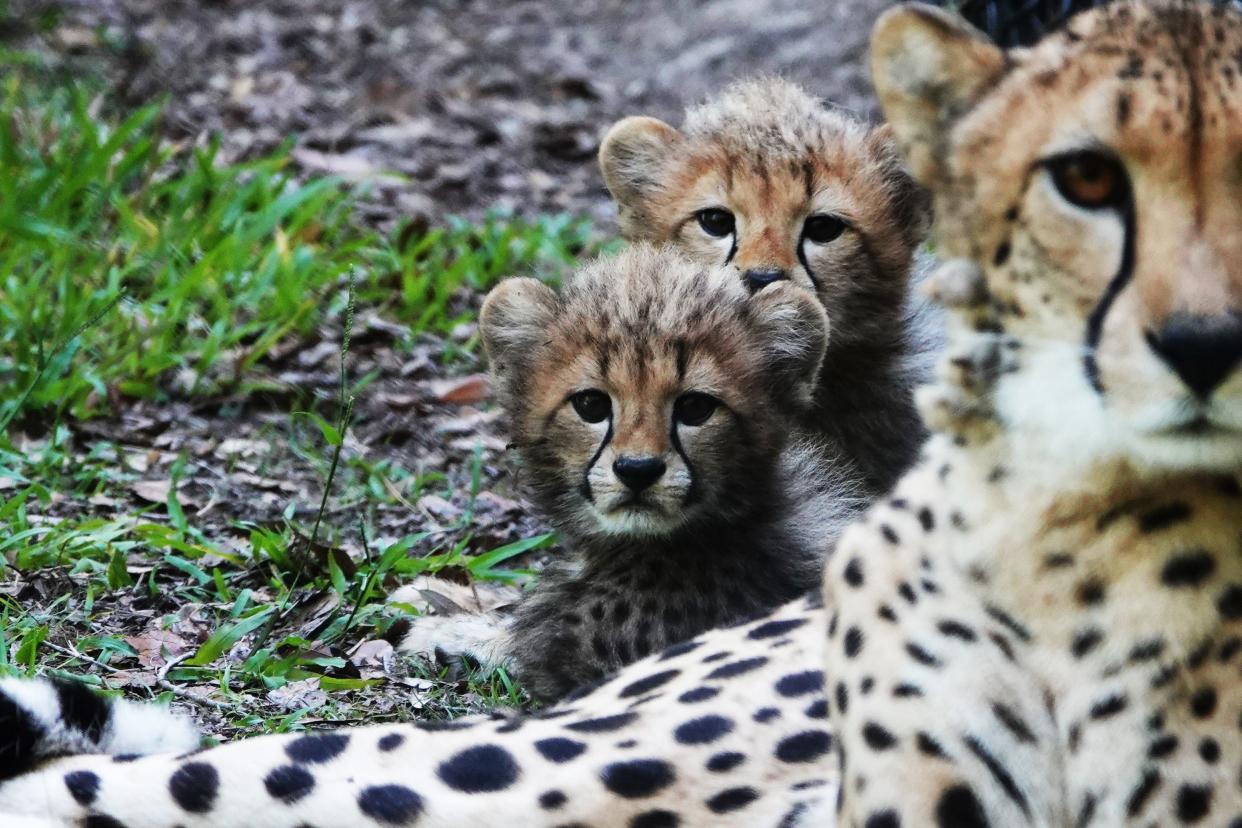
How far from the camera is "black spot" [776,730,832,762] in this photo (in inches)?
90.7

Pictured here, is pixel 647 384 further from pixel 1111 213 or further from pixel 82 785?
pixel 1111 213

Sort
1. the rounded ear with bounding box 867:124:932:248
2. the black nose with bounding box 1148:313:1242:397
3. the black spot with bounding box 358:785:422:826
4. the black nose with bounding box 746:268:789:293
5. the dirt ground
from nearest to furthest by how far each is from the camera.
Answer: the black nose with bounding box 1148:313:1242:397 → the black spot with bounding box 358:785:422:826 → the black nose with bounding box 746:268:789:293 → the rounded ear with bounding box 867:124:932:248 → the dirt ground

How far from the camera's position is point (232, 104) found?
706 centimetres

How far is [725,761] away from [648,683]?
26 cm

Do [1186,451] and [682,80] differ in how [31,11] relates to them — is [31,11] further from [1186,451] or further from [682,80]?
[1186,451]

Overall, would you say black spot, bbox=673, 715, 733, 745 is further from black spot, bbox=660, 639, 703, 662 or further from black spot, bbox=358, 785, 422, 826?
black spot, bbox=358, 785, 422, 826

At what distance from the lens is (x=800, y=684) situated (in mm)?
2377

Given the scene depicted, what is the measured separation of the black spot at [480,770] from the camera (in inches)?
94.4

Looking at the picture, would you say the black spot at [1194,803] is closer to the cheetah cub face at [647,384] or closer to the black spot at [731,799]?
the black spot at [731,799]

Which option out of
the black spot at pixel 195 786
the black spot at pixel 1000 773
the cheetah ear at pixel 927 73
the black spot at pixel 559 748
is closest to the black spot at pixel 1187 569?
the black spot at pixel 1000 773

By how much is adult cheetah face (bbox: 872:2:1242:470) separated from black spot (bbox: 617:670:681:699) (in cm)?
94

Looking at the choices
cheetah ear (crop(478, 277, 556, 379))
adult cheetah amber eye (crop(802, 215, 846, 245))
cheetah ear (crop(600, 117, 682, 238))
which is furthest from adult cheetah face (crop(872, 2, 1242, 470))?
cheetah ear (crop(600, 117, 682, 238))

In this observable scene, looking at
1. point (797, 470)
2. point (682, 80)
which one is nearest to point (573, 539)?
point (797, 470)

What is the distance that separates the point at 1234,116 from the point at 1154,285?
0.17m
